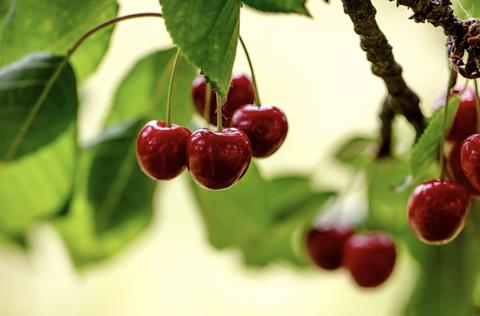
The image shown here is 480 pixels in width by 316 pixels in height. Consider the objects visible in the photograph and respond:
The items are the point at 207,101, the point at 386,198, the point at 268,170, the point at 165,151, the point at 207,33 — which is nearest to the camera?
the point at 207,33

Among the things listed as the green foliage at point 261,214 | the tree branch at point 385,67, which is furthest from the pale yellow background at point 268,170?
the tree branch at point 385,67

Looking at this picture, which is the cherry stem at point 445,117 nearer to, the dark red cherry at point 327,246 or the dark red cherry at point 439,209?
the dark red cherry at point 439,209

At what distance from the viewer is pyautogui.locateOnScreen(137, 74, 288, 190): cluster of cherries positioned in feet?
2.19

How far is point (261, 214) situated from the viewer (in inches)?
42.8

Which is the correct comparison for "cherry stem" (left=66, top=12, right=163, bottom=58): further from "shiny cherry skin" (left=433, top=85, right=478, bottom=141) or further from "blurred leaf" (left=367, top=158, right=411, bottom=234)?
"blurred leaf" (left=367, top=158, right=411, bottom=234)

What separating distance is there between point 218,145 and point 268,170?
1.96 meters

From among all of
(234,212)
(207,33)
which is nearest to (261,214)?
(234,212)

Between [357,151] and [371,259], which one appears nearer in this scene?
[371,259]

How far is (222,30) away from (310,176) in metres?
0.68

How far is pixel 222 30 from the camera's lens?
61cm

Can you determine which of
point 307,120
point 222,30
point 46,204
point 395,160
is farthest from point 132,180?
point 307,120

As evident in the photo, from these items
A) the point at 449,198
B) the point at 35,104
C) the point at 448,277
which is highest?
the point at 35,104

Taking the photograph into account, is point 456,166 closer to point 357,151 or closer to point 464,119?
point 464,119

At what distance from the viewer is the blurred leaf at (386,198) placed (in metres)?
1.11
